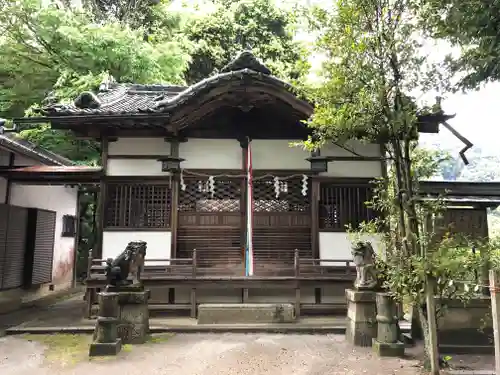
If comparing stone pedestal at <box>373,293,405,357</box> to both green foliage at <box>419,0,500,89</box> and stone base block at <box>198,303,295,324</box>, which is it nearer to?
stone base block at <box>198,303,295,324</box>

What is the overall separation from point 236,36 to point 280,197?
1640 cm

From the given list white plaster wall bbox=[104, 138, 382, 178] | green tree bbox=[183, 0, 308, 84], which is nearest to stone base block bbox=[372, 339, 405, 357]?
white plaster wall bbox=[104, 138, 382, 178]

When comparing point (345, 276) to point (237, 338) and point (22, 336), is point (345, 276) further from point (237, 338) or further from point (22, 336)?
point (22, 336)

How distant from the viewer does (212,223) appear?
982 cm

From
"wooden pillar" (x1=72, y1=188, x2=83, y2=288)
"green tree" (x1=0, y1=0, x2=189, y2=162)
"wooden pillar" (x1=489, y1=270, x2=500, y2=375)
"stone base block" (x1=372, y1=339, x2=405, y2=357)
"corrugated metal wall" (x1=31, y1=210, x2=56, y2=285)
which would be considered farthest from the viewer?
"wooden pillar" (x1=72, y1=188, x2=83, y2=288)

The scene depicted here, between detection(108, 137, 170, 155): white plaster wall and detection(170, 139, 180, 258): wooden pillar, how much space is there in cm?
24

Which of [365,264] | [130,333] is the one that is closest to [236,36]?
[365,264]

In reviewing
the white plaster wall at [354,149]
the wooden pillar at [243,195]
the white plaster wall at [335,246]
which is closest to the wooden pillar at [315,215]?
the white plaster wall at [335,246]

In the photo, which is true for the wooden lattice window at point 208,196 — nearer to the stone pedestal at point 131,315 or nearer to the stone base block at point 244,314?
the stone base block at point 244,314

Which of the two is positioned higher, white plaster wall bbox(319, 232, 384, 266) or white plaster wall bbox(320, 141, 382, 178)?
white plaster wall bbox(320, 141, 382, 178)

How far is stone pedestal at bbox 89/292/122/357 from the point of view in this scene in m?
6.35

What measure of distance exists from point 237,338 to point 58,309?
6.04m

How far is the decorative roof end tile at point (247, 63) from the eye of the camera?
9234 millimetres

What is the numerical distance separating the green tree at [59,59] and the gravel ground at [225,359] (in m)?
8.90
